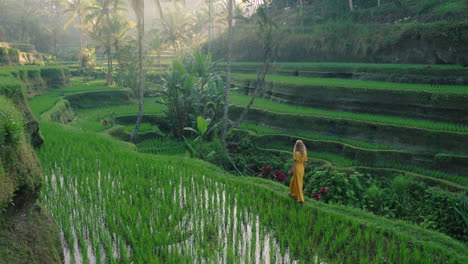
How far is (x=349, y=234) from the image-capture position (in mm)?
3949

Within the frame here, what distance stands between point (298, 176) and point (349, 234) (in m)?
0.98

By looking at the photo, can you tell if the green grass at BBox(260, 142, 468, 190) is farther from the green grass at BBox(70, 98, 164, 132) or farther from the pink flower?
Answer: the green grass at BBox(70, 98, 164, 132)

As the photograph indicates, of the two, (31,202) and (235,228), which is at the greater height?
(31,202)

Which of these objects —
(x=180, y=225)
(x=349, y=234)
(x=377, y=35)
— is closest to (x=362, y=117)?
(x=349, y=234)

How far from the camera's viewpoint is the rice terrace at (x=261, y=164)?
3.48 m

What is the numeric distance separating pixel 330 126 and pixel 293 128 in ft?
3.26

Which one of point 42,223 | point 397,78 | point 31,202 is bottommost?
point 42,223

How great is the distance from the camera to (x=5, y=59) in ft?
42.7

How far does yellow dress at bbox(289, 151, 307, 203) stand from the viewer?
14.8 feet

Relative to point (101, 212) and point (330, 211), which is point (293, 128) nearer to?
point (330, 211)

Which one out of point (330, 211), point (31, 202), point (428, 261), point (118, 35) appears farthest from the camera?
point (118, 35)

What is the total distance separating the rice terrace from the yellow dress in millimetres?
19

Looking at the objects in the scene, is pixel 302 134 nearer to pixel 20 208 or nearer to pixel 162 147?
pixel 162 147

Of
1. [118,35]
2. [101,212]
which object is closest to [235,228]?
[101,212]
